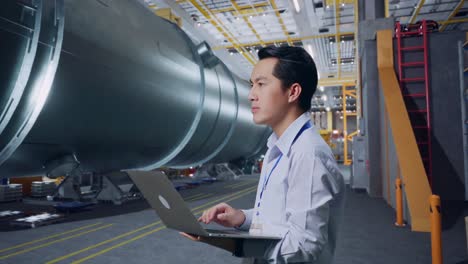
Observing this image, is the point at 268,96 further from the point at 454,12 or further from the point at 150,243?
the point at 454,12

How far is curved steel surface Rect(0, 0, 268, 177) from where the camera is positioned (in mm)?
3859

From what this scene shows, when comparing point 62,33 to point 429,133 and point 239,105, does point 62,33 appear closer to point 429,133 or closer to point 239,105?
point 239,105

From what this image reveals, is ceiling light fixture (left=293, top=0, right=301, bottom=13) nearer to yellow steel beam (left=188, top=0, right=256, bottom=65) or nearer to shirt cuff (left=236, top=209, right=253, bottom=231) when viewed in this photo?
yellow steel beam (left=188, top=0, right=256, bottom=65)

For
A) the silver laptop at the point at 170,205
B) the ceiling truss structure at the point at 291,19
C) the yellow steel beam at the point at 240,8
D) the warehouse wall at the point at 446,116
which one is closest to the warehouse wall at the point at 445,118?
the warehouse wall at the point at 446,116

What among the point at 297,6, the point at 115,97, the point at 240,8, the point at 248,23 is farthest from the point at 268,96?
the point at 248,23

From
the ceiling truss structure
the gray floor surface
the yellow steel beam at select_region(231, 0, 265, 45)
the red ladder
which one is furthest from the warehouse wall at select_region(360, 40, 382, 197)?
the yellow steel beam at select_region(231, 0, 265, 45)

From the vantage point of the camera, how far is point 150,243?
397 cm

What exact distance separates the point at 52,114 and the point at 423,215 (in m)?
4.77

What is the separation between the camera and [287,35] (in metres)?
15.4

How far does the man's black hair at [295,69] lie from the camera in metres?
1.35

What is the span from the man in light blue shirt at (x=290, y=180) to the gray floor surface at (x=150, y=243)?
2.23 meters

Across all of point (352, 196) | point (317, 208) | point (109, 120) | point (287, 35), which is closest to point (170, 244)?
point (109, 120)

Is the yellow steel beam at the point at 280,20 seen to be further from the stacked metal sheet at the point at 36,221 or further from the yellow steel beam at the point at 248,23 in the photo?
the stacked metal sheet at the point at 36,221

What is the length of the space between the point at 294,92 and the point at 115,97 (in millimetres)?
3793
